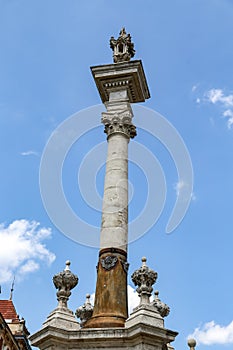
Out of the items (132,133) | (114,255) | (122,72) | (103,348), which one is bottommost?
(103,348)

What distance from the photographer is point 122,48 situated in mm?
22594

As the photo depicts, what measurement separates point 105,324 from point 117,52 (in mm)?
12264

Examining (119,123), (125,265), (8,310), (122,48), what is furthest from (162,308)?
(8,310)

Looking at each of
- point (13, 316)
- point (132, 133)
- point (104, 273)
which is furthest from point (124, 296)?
point (13, 316)

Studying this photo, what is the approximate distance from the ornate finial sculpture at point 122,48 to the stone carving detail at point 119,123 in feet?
10.4

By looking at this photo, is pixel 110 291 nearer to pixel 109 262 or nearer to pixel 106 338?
pixel 109 262

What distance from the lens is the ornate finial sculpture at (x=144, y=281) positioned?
1459cm

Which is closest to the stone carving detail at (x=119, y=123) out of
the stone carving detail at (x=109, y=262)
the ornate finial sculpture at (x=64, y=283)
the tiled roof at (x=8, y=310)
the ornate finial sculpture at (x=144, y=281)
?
the stone carving detail at (x=109, y=262)

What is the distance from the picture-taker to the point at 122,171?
60.7ft

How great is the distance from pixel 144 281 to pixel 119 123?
7.08 meters

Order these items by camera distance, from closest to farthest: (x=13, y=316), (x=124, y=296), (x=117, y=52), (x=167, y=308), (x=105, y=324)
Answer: (x=105, y=324) → (x=124, y=296) → (x=167, y=308) → (x=117, y=52) → (x=13, y=316)

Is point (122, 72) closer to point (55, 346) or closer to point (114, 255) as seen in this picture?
point (114, 255)

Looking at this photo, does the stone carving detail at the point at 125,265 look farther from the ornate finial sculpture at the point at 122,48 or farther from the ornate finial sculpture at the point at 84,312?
the ornate finial sculpture at the point at 122,48

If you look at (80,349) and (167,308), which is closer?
(80,349)
